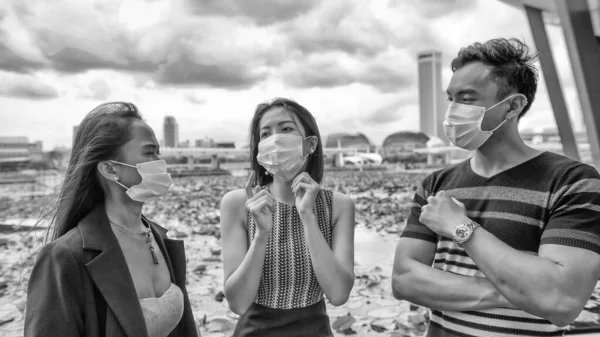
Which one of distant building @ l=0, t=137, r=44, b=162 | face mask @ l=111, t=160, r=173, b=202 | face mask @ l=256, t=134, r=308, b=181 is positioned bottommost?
face mask @ l=111, t=160, r=173, b=202

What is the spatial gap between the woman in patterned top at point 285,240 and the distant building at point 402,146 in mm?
2041

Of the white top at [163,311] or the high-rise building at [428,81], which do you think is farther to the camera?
the high-rise building at [428,81]

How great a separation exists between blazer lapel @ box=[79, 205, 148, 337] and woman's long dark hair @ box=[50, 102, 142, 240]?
8 centimetres

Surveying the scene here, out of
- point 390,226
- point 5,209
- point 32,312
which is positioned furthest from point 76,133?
point 390,226

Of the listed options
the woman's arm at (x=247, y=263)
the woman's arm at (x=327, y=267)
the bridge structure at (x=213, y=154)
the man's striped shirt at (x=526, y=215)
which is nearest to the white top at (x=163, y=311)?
the woman's arm at (x=247, y=263)

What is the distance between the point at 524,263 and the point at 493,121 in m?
0.40

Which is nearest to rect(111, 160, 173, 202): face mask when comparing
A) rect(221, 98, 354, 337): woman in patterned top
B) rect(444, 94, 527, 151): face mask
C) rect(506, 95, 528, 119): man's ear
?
rect(221, 98, 354, 337): woman in patterned top

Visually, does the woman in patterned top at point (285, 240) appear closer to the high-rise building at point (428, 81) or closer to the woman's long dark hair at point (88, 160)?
the woman's long dark hair at point (88, 160)

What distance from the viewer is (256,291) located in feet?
4.01

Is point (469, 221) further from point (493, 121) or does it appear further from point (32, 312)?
point (32, 312)

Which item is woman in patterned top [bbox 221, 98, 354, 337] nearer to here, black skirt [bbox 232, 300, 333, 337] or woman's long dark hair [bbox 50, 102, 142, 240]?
black skirt [bbox 232, 300, 333, 337]

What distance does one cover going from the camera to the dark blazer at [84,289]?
0.88 metres

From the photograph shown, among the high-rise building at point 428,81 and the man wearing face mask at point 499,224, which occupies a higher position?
the high-rise building at point 428,81

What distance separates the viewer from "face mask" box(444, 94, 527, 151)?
1.16 metres
